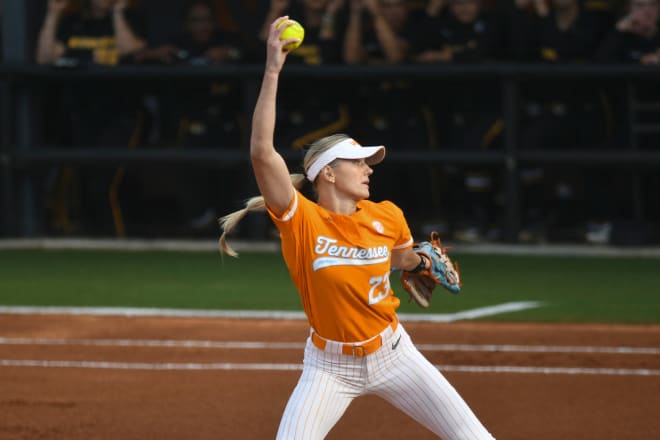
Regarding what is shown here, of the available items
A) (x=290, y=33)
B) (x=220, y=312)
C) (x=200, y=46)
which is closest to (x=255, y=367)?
(x=220, y=312)

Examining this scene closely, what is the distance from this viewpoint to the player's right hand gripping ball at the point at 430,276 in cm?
516

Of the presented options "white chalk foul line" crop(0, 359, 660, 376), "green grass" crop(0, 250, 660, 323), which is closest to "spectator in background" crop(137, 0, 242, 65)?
"green grass" crop(0, 250, 660, 323)

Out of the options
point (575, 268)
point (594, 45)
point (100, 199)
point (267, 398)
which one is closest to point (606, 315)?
point (575, 268)

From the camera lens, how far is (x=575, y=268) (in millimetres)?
12500

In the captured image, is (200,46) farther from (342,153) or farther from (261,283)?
(342,153)

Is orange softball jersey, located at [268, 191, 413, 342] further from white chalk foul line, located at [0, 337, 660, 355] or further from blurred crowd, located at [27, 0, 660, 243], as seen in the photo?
blurred crowd, located at [27, 0, 660, 243]

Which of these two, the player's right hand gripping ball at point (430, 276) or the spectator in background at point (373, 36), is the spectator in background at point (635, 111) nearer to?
the spectator in background at point (373, 36)

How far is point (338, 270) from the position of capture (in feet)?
14.9

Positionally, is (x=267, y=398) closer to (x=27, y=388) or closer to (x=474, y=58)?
(x=27, y=388)

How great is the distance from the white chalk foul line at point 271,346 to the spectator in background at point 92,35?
641 cm

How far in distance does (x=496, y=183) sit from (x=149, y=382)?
313 inches

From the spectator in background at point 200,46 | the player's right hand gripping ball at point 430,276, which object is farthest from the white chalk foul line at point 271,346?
the spectator in background at point 200,46

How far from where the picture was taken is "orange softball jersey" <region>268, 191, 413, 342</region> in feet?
14.9

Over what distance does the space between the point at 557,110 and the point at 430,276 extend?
29.9 feet
